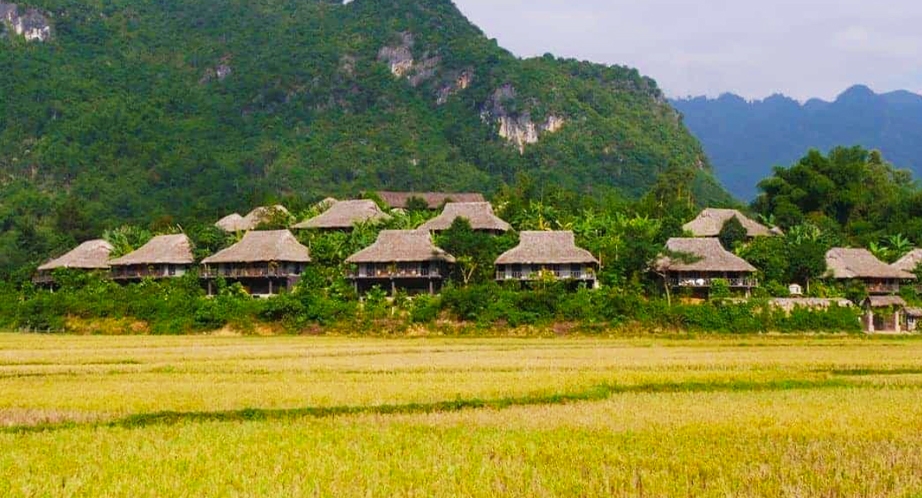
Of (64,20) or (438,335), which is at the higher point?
(64,20)

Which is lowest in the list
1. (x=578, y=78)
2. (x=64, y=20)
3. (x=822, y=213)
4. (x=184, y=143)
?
(x=822, y=213)

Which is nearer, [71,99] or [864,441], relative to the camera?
[864,441]

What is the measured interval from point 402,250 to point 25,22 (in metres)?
113

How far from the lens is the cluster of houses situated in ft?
147

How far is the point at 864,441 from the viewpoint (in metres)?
11.5

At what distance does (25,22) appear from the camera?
135625 millimetres

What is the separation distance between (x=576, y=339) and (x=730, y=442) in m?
25.1

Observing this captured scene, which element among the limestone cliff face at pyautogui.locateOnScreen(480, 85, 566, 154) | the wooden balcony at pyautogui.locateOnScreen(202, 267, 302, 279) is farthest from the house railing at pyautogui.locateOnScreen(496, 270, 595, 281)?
the limestone cliff face at pyautogui.locateOnScreen(480, 85, 566, 154)

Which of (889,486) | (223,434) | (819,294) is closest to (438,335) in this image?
(819,294)

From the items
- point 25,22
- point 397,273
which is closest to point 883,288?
point 397,273

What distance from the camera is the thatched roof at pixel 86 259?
5197cm

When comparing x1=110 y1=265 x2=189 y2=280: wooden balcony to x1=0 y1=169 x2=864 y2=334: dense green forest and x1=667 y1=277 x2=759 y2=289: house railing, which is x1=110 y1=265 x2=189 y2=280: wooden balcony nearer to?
x1=0 y1=169 x2=864 y2=334: dense green forest

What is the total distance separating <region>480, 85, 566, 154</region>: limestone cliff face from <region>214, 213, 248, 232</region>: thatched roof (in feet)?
181

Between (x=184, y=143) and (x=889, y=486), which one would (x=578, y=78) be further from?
(x=889, y=486)
